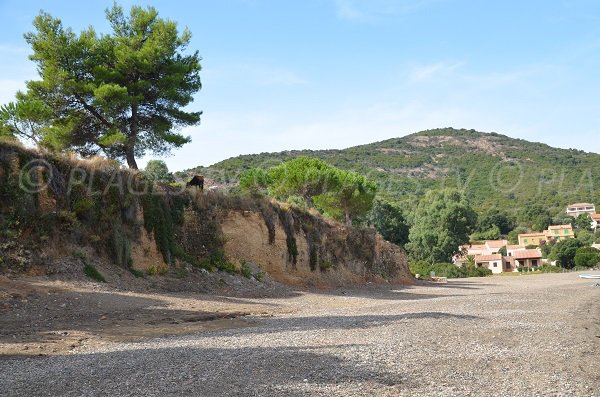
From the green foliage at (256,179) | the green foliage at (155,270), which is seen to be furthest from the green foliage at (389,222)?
the green foliage at (155,270)

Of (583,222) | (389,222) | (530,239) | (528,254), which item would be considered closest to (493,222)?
(530,239)

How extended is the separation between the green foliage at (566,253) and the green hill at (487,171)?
89.0 ft

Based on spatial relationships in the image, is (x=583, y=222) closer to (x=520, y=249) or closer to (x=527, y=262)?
(x=520, y=249)

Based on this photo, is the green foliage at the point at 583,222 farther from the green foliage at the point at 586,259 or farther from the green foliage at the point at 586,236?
the green foliage at the point at 586,259

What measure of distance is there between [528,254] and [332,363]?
322 ft

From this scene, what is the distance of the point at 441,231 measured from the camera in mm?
81062

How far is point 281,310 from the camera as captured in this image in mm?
18000

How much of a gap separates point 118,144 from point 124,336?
832 inches

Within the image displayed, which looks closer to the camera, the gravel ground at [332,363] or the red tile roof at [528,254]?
the gravel ground at [332,363]

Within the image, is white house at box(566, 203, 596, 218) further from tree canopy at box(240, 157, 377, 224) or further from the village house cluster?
tree canopy at box(240, 157, 377, 224)

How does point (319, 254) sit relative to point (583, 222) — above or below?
below

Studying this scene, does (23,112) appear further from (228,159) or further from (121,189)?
(228,159)

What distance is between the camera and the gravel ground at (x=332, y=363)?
702 centimetres

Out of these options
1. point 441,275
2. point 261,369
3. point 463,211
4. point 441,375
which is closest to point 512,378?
point 441,375
